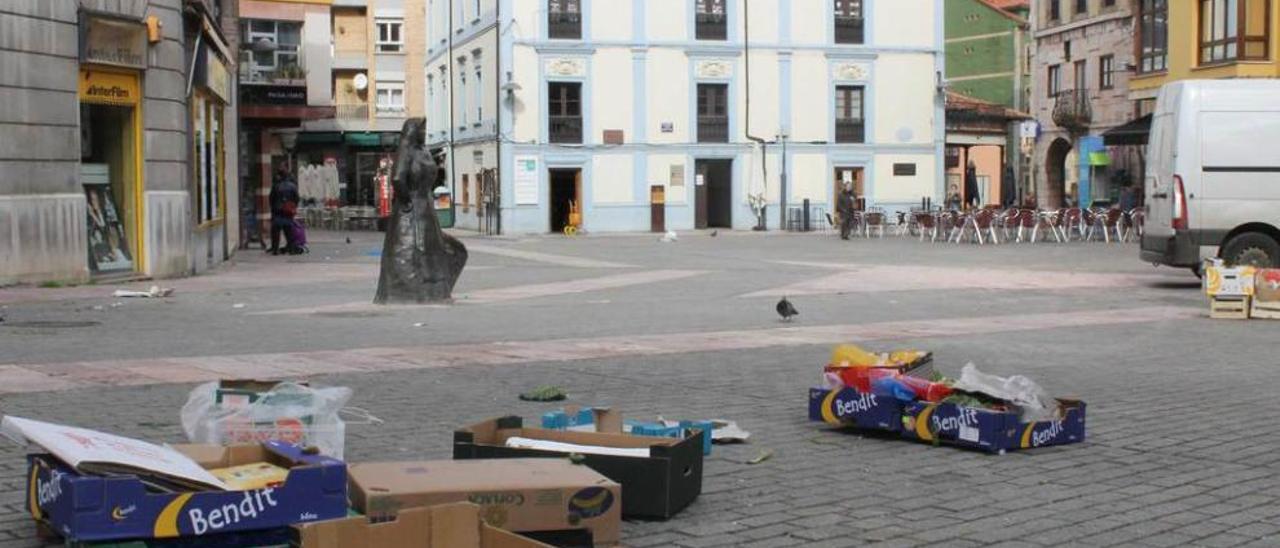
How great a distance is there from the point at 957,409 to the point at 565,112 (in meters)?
41.6

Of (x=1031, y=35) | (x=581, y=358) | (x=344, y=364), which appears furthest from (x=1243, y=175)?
(x=1031, y=35)

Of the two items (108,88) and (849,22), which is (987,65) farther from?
(108,88)

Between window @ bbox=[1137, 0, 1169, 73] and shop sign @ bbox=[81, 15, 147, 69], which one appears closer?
shop sign @ bbox=[81, 15, 147, 69]

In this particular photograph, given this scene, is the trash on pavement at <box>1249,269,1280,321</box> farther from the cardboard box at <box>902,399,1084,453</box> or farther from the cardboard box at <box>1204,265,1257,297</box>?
the cardboard box at <box>902,399,1084,453</box>

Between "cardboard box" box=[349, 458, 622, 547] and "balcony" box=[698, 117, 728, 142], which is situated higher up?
"balcony" box=[698, 117, 728, 142]

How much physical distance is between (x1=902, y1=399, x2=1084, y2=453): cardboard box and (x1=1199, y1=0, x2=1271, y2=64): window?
30938 mm

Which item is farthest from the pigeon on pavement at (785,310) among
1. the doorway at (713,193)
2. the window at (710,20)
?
the window at (710,20)

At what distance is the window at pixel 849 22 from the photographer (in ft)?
170

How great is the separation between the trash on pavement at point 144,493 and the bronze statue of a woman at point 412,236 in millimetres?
11605

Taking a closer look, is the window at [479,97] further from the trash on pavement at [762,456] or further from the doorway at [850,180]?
the trash on pavement at [762,456]

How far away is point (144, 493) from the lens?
472 centimetres

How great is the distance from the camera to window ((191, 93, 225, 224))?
77.1 ft

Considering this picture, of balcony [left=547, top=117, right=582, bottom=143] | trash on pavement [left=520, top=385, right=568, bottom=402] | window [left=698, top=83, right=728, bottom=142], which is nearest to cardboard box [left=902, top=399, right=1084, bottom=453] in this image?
trash on pavement [left=520, top=385, right=568, bottom=402]

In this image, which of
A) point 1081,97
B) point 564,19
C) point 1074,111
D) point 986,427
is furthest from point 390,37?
point 986,427
